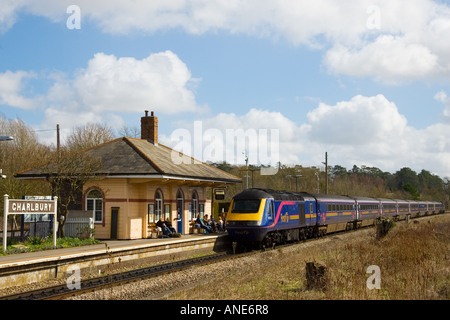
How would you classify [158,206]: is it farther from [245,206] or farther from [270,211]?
[270,211]

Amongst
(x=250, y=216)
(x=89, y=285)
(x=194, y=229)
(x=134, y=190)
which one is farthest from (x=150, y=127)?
(x=89, y=285)

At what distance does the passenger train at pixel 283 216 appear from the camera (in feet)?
69.6

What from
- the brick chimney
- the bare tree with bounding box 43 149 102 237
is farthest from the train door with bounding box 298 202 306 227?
the brick chimney

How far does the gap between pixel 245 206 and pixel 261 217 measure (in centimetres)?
96

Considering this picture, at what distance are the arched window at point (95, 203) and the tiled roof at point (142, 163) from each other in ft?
4.37

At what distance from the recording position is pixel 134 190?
2388cm

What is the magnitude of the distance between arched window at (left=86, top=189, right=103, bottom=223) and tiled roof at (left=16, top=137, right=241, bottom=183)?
4.37 feet

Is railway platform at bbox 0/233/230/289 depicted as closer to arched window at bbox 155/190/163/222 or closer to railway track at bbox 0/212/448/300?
railway track at bbox 0/212/448/300

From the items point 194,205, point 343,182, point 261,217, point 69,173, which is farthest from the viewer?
point 343,182

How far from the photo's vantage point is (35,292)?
12.3 metres

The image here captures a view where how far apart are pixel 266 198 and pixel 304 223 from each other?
5.19 metres

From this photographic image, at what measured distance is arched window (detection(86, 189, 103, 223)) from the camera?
23766mm
